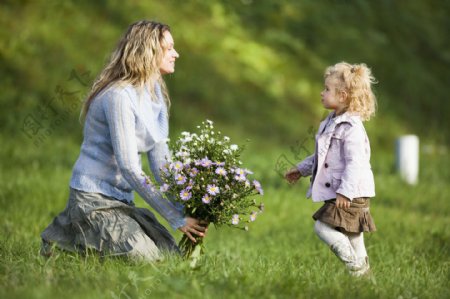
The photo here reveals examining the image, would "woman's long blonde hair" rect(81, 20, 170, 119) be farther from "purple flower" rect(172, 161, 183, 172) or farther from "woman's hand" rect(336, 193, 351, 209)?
"woman's hand" rect(336, 193, 351, 209)

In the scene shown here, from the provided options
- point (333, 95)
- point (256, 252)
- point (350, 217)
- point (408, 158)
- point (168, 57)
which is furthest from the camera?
point (408, 158)

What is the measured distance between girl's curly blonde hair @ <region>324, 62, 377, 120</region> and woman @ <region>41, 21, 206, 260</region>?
1.04 metres

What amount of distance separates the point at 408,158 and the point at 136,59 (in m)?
5.90

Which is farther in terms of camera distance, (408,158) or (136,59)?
(408,158)

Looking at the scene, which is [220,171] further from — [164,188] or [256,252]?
[256,252]

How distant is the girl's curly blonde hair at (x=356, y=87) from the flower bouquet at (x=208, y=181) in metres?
0.76

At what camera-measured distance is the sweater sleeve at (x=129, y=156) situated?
13.2 feet

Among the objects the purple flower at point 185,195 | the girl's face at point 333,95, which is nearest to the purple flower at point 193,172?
the purple flower at point 185,195

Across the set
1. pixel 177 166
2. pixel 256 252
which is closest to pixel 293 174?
pixel 177 166

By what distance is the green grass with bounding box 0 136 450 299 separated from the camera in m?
3.43

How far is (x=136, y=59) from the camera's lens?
4.25 m

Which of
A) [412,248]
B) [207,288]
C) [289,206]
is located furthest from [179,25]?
[207,288]

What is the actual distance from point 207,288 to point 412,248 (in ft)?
9.09

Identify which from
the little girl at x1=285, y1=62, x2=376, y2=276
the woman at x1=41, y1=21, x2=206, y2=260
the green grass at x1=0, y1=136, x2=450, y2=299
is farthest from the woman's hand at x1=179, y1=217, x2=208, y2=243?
the little girl at x1=285, y1=62, x2=376, y2=276
